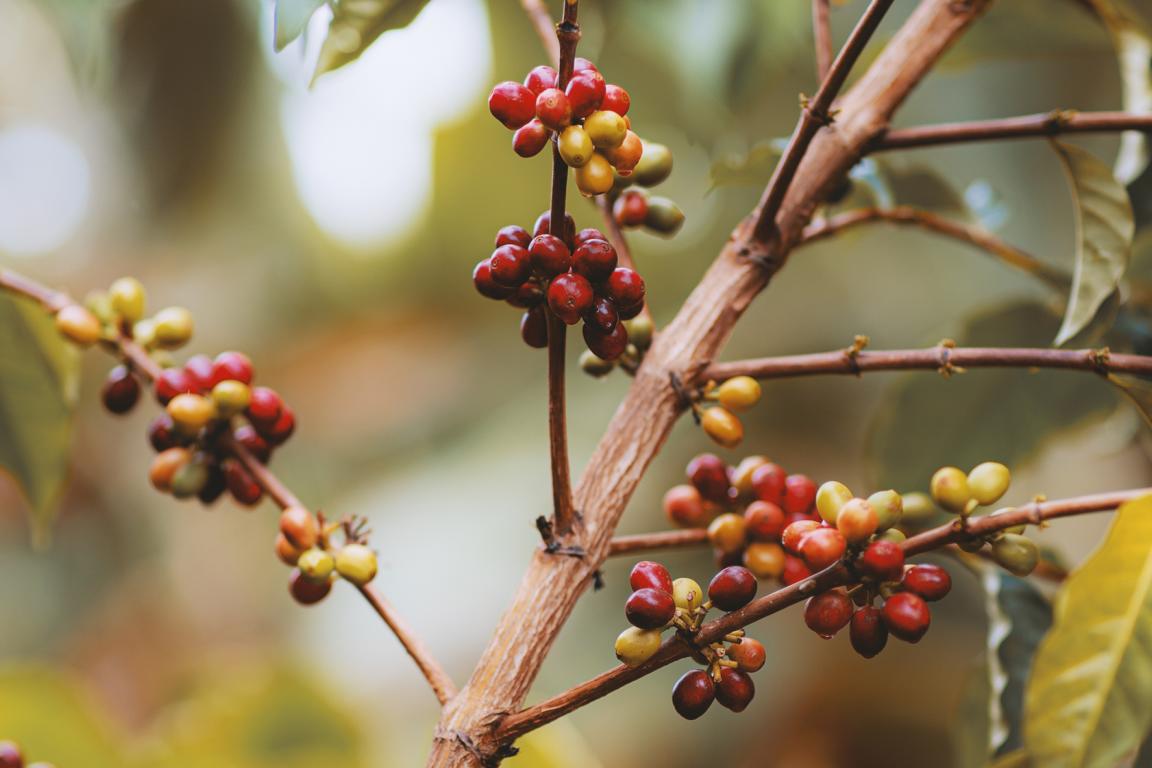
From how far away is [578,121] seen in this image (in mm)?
302

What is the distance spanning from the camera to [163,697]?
1960 mm

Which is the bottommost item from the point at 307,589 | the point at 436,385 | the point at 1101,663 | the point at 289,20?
the point at 1101,663

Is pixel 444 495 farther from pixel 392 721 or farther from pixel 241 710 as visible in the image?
→ pixel 241 710

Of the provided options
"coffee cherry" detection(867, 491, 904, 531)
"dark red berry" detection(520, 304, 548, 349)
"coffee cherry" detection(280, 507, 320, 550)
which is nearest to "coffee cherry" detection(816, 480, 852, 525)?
"coffee cherry" detection(867, 491, 904, 531)

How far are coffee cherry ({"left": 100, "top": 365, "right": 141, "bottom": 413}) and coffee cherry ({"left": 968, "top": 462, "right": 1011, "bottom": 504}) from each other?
0.38 meters

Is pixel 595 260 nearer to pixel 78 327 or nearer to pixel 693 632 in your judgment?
pixel 693 632

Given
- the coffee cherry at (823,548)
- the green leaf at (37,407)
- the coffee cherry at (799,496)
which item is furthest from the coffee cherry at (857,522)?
the green leaf at (37,407)

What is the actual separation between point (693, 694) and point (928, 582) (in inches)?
3.5

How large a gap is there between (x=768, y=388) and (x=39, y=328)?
1.36 metres

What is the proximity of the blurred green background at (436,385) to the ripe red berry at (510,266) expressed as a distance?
0.23m

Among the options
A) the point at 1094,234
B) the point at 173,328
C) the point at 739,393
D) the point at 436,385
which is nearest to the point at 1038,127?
the point at 1094,234

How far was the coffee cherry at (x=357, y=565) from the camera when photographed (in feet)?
1.30

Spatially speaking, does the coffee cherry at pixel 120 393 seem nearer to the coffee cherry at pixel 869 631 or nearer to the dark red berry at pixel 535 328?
the dark red berry at pixel 535 328

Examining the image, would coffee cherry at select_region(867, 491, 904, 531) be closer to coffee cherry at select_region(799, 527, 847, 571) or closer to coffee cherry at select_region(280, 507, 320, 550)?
coffee cherry at select_region(799, 527, 847, 571)
